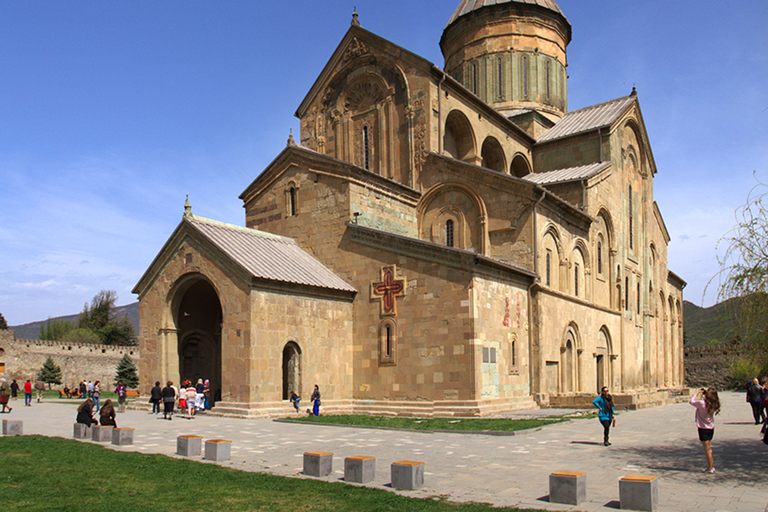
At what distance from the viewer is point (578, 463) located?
11414 millimetres

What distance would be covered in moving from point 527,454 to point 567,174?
65.4ft

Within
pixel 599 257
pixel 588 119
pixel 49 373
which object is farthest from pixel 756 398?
pixel 49 373

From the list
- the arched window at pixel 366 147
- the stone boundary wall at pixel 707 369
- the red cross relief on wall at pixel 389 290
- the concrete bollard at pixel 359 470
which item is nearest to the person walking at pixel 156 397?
the red cross relief on wall at pixel 389 290

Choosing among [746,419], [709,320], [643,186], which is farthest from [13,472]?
[643,186]

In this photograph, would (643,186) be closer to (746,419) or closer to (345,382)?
(746,419)

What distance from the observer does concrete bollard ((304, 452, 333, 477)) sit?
34.1 ft

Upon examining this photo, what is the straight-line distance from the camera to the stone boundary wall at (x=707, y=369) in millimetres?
46469

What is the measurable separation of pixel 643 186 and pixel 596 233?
944cm

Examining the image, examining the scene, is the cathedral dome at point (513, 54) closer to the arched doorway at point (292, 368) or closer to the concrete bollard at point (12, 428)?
the arched doorway at point (292, 368)

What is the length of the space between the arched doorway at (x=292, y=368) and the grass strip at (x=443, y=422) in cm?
147

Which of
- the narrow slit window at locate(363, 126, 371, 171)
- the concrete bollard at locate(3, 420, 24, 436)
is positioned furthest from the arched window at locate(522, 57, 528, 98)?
the concrete bollard at locate(3, 420, 24, 436)

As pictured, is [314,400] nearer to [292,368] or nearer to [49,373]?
[292,368]

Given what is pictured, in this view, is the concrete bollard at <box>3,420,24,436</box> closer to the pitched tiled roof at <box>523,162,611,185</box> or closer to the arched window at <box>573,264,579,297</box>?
the arched window at <box>573,264,579,297</box>

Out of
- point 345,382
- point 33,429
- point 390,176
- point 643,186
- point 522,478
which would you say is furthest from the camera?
point 643,186
